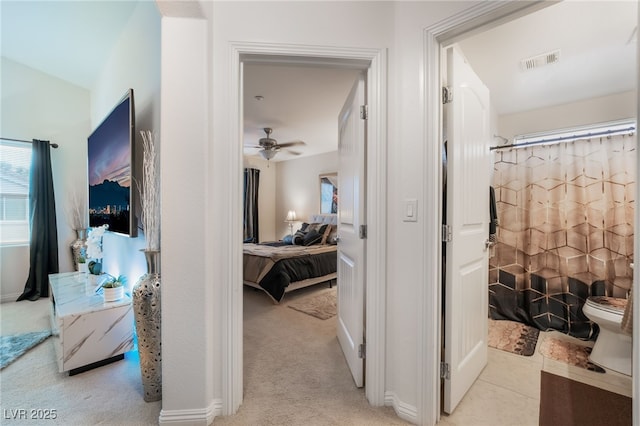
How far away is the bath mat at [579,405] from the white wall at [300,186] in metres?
4.59

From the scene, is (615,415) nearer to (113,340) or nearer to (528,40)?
(528,40)

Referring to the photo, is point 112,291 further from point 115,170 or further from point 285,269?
point 285,269

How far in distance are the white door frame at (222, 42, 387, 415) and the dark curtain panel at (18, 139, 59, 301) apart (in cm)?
349

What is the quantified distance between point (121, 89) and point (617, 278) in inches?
190

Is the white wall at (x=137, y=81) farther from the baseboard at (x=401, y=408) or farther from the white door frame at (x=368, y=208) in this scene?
the baseboard at (x=401, y=408)

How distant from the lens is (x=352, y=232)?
1799mm

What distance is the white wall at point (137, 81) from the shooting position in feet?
6.30

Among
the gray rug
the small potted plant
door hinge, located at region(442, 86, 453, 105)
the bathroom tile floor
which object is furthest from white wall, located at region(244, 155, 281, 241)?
door hinge, located at region(442, 86, 453, 105)

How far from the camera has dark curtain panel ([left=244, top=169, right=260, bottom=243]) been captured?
612 cm

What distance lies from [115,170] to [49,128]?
2.18 meters

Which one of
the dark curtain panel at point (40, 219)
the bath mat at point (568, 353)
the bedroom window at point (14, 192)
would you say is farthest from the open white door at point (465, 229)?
the bedroom window at point (14, 192)

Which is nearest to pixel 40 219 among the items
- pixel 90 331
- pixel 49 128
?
pixel 49 128

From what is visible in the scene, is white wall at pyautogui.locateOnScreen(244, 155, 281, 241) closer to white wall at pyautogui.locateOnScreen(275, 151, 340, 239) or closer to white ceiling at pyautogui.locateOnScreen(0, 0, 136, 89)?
white wall at pyautogui.locateOnScreen(275, 151, 340, 239)

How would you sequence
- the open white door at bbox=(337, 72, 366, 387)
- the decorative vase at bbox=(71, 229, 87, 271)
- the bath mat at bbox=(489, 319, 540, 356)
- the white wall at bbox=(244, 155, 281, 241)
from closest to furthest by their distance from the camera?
the open white door at bbox=(337, 72, 366, 387)
the bath mat at bbox=(489, 319, 540, 356)
the decorative vase at bbox=(71, 229, 87, 271)
the white wall at bbox=(244, 155, 281, 241)
